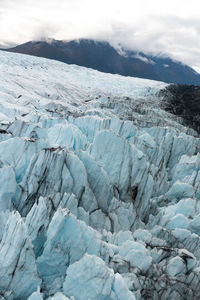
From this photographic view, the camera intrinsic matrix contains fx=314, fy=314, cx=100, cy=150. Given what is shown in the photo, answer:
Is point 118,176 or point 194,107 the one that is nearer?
point 118,176

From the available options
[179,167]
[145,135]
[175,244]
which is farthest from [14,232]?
[145,135]

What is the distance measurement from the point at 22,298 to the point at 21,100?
3285 cm

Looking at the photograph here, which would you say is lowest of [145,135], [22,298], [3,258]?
[22,298]

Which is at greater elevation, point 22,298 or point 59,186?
point 59,186

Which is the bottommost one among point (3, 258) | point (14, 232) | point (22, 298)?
point (22, 298)

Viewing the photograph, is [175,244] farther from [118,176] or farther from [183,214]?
[118,176]

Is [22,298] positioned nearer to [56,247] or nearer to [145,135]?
[56,247]

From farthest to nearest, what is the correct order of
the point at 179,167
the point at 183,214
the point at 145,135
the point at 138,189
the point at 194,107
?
the point at 194,107 → the point at 145,135 → the point at 179,167 → the point at 138,189 → the point at 183,214

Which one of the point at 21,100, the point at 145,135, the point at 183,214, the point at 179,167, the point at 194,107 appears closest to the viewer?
the point at 183,214

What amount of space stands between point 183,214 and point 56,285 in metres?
9.23

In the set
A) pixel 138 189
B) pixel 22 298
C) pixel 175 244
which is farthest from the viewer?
pixel 138 189

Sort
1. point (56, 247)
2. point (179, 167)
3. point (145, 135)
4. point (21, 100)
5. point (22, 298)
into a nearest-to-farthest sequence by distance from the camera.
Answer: point (22, 298)
point (56, 247)
point (179, 167)
point (145, 135)
point (21, 100)

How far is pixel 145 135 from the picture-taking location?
27578 millimetres

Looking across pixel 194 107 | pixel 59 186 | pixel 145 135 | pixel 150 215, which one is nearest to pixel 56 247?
pixel 59 186
